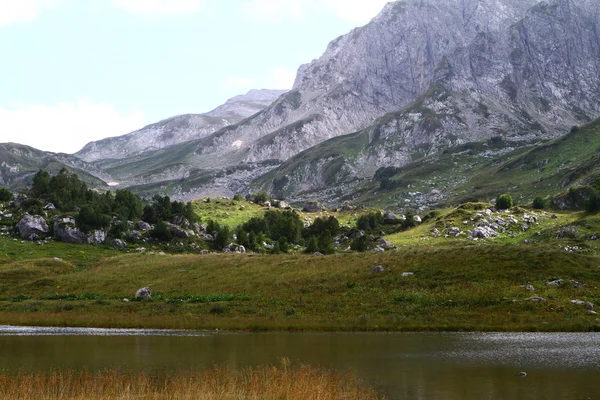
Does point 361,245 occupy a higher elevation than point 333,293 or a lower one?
lower

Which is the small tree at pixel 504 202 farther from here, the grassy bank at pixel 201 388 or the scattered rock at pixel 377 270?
the grassy bank at pixel 201 388

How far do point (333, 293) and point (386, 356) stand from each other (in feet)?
93.2

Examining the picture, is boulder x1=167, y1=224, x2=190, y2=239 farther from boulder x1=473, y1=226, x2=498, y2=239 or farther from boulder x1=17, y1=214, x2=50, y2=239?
boulder x1=473, y1=226, x2=498, y2=239

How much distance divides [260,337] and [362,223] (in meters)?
129

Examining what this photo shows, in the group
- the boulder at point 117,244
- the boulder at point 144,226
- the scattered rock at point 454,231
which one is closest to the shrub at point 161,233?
the boulder at point 144,226

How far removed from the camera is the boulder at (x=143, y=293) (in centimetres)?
7000

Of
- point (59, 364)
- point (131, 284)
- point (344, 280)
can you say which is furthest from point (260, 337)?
point (131, 284)

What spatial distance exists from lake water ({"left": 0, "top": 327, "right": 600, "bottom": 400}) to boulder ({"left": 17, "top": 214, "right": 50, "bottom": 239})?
277 ft

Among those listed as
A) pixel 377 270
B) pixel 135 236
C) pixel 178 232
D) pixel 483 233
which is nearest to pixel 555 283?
pixel 377 270

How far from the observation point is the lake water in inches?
1077

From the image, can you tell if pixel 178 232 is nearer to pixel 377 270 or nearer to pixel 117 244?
pixel 117 244

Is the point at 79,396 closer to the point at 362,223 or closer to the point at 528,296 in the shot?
the point at 528,296

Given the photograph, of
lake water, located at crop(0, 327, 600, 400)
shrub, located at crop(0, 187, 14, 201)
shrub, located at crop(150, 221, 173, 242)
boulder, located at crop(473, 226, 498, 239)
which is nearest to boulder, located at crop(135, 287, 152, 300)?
lake water, located at crop(0, 327, 600, 400)

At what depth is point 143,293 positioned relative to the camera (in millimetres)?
71000
